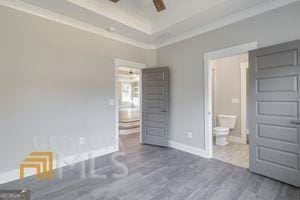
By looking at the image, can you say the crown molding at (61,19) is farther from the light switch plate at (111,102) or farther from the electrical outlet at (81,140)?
the electrical outlet at (81,140)

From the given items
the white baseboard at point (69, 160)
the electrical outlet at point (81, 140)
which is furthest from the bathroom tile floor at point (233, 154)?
the electrical outlet at point (81, 140)

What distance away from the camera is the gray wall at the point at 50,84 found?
2559mm

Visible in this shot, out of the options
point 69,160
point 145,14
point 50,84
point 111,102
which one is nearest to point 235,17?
point 145,14

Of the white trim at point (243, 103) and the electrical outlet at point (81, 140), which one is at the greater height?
the white trim at point (243, 103)

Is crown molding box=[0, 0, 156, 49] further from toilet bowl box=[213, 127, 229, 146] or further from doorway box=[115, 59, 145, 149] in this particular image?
toilet bowl box=[213, 127, 229, 146]

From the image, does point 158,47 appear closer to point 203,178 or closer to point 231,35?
point 231,35

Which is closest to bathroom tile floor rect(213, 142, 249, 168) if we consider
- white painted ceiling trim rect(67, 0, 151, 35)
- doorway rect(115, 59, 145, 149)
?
doorway rect(115, 59, 145, 149)

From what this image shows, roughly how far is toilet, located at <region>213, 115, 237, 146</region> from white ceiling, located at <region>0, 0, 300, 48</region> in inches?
94.0

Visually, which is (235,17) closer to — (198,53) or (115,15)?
(198,53)

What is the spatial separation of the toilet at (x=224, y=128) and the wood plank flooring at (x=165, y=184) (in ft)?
3.68

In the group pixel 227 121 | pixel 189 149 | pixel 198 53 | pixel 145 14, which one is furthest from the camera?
pixel 227 121

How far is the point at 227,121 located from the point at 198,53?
216 cm

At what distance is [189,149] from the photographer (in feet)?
12.5

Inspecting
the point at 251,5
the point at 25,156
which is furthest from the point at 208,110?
the point at 25,156
